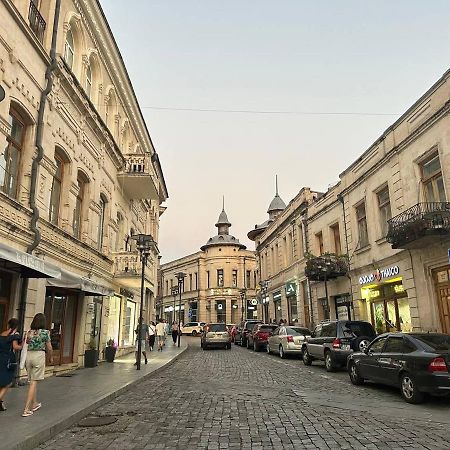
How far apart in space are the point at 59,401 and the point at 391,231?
12.2m

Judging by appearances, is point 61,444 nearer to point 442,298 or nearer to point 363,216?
point 442,298

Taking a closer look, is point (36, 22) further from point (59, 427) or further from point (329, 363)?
point (329, 363)

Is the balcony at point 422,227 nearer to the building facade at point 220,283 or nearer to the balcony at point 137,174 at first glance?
the balcony at point 137,174

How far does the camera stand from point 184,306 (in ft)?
230

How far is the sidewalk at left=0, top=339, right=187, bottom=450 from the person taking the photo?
19.5ft

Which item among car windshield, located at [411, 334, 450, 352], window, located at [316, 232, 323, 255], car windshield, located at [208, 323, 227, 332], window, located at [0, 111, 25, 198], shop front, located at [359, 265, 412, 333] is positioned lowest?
car windshield, located at [411, 334, 450, 352]

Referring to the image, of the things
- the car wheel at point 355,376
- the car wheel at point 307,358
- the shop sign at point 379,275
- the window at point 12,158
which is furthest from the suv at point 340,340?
the window at point 12,158

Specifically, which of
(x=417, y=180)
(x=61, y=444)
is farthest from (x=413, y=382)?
(x=417, y=180)

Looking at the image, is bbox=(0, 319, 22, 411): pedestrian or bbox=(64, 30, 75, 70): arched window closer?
bbox=(0, 319, 22, 411): pedestrian

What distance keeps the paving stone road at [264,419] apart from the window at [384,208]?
31.9 ft

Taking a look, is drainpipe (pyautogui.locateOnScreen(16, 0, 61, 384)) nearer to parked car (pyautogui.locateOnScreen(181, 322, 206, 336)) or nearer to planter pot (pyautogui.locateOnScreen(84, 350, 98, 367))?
planter pot (pyautogui.locateOnScreen(84, 350, 98, 367))

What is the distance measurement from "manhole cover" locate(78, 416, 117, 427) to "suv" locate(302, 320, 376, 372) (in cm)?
859

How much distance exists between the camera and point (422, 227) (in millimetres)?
13883

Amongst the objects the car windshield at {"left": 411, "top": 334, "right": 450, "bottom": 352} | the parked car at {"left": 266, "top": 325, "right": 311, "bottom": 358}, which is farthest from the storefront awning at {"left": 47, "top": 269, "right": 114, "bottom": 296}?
the parked car at {"left": 266, "top": 325, "right": 311, "bottom": 358}
